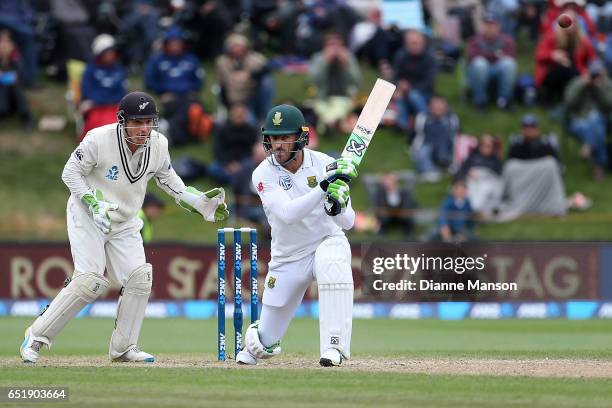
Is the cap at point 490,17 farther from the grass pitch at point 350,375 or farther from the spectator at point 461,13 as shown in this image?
the grass pitch at point 350,375

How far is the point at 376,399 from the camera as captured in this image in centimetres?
832

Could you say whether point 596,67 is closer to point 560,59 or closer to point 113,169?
point 560,59

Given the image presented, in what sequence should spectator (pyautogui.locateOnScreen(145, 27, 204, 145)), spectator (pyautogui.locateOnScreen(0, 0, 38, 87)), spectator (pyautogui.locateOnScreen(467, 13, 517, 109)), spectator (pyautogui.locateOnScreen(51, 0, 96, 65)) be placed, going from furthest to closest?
spectator (pyautogui.locateOnScreen(51, 0, 96, 65)) → spectator (pyautogui.locateOnScreen(467, 13, 517, 109)) → spectator (pyautogui.locateOnScreen(0, 0, 38, 87)) → spectator (pyautogui.locateOnScreen(145, 27, 204, 145))

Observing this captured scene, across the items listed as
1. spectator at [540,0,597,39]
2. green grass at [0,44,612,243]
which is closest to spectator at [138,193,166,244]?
green grass at [0,44,612,243]

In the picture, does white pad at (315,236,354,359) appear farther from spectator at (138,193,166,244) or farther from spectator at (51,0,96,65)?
spectator at (51,0,96,65)

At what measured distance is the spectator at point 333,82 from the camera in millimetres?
20703

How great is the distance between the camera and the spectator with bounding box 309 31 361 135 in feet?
67.9

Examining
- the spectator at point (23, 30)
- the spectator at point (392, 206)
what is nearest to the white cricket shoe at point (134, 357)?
the spectator at point (392, 206)

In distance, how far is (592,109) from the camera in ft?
66.9

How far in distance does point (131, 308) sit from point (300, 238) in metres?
1.36

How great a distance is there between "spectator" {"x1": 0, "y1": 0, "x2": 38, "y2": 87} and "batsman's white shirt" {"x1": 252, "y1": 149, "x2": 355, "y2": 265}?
11.6 metres

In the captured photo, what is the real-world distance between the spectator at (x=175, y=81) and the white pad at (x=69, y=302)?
1040 cm

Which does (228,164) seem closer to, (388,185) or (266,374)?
(388,185)
